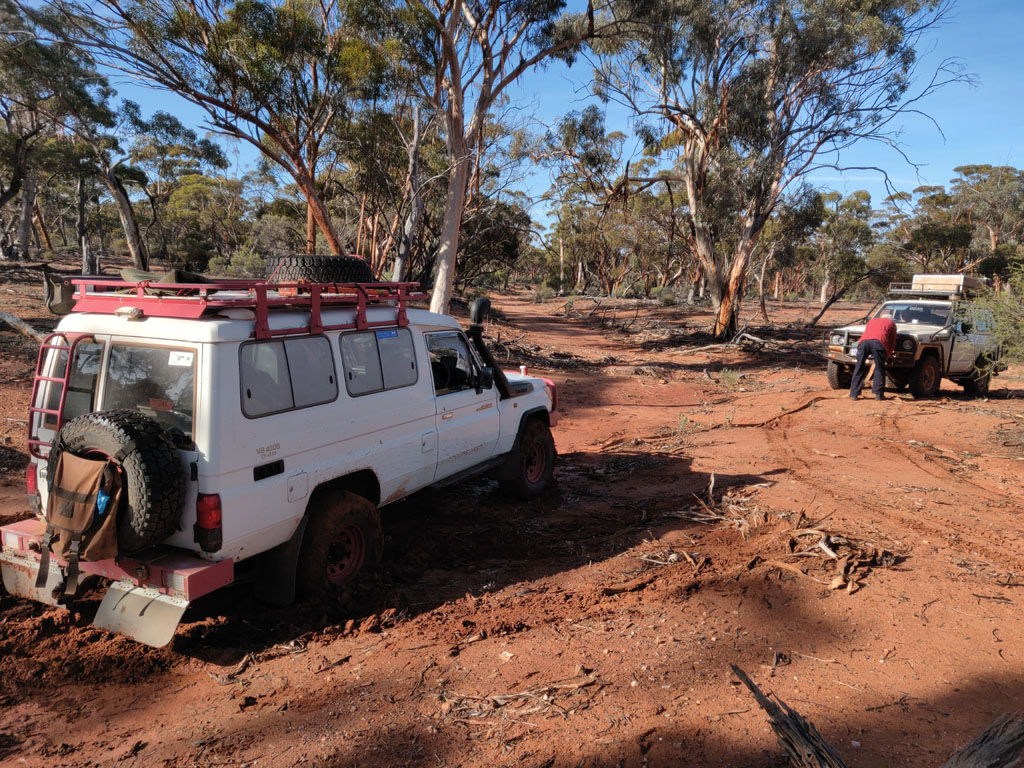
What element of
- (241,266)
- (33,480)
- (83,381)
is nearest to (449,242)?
(83,381)

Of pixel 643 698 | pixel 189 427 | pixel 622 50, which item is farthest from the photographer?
pixel 622 50

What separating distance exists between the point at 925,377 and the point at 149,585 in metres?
12.9

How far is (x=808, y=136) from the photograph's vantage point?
20719mm

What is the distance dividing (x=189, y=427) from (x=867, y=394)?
1248cm

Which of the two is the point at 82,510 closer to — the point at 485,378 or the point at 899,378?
the point at 485,378

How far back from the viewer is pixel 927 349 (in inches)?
484

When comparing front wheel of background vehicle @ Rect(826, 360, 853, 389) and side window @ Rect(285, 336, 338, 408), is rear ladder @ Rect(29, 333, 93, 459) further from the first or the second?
front wheel of background vehicle @ Rect(826, 360, 853, 389)

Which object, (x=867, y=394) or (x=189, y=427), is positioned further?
(x=867, y=394)

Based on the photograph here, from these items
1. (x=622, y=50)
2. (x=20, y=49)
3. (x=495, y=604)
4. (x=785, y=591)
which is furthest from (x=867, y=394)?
(x=20, y=49)

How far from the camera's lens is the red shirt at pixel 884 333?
11.5 meters

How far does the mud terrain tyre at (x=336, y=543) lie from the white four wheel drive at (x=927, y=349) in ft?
35.3

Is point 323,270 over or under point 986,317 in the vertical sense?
over

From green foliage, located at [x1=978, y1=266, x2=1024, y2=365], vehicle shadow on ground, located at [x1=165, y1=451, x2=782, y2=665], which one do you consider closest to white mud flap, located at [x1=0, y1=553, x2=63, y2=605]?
vehicle shadow on ground, located at [x1=165, y1=451, x2=782, y2=665]

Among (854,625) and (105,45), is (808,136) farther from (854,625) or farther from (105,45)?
(854,625)
